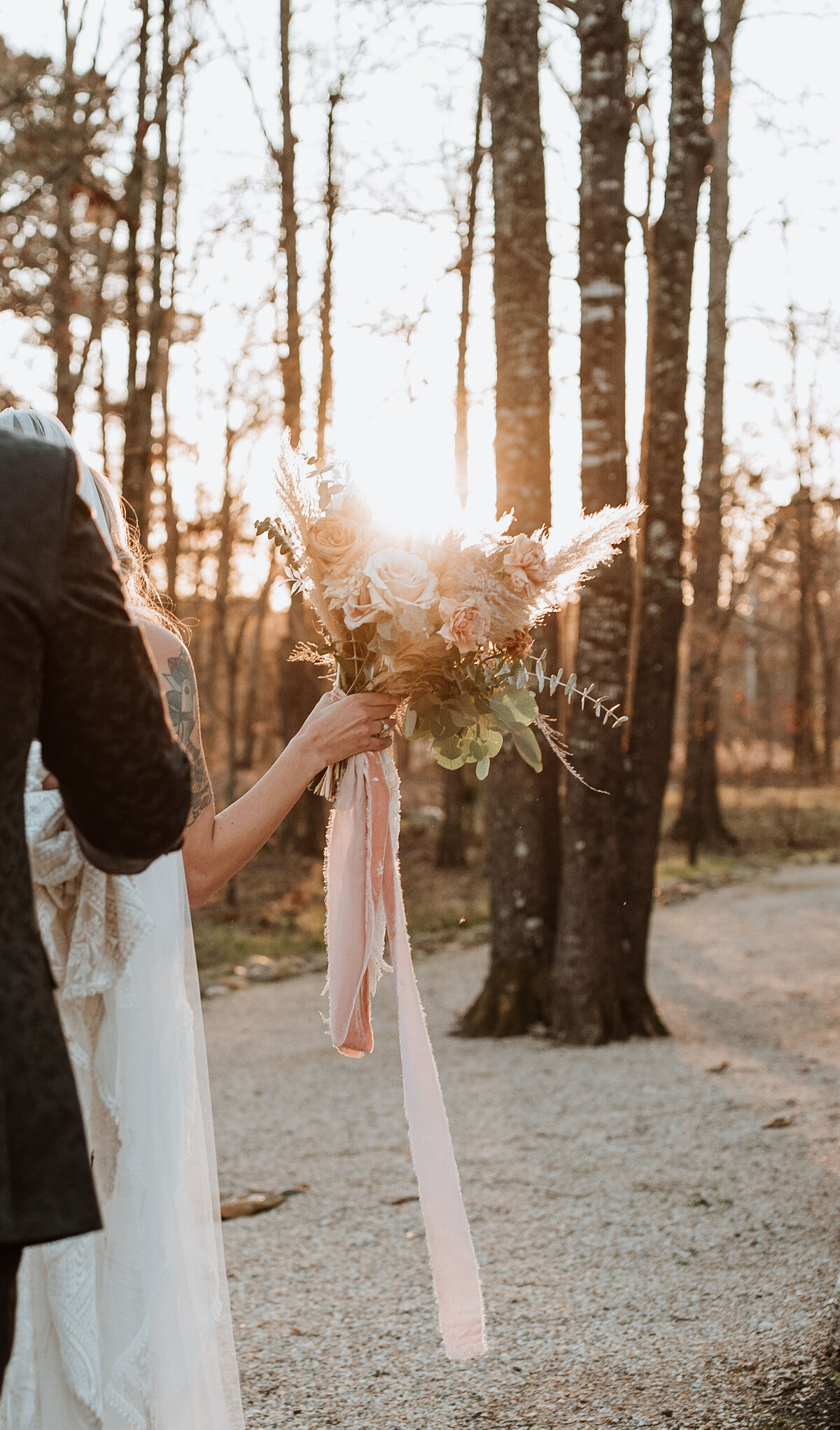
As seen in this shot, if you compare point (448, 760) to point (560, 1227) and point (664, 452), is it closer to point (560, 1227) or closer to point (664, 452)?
point (560, 1227)

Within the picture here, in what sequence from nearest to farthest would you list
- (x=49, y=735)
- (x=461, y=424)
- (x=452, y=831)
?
1. (x=49, y=735)
2. (x=461, y=424)
3. (x=452, y=831)

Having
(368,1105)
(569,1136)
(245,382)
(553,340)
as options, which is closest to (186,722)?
(569,1136)

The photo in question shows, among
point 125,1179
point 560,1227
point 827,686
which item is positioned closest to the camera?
point 125,1179

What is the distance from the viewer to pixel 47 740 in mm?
1586

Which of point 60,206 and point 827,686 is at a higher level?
point 60,206

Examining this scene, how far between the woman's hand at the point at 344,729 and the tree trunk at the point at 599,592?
4470 mm

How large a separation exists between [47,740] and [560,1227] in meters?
3.96

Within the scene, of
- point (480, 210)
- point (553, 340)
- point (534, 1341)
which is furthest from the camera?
point (480, 210)

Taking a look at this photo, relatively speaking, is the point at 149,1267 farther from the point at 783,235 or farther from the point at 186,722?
the point at 783,235

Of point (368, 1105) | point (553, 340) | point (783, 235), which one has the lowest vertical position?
point (368, 1105)

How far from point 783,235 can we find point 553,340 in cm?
554

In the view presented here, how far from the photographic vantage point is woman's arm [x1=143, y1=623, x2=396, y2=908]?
2.58 meters

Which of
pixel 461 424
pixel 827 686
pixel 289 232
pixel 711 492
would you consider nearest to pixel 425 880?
pixel 461 424

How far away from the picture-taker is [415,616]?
2.75 meters
